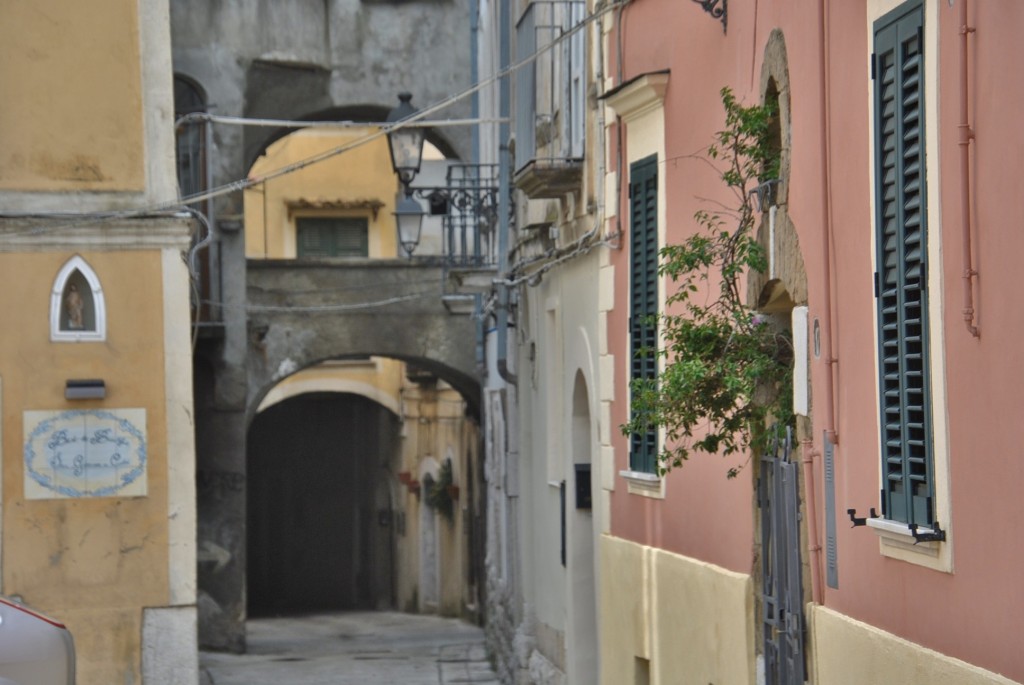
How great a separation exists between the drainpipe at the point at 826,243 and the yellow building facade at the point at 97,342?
306 inches

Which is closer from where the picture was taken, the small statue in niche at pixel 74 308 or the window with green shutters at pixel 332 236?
the small statue in niche at pixel 74 308

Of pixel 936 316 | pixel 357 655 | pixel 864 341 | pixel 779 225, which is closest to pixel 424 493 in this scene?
pixel 357 655

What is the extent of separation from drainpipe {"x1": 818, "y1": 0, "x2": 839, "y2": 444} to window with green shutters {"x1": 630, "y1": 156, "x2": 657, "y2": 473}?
343cm

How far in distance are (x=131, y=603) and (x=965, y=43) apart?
1012 cm

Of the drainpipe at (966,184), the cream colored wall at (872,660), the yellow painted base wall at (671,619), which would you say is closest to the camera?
the drainpipe at (966,184)

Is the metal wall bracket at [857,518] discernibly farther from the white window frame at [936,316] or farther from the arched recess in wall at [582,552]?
the arched recess in wall at [582,552]

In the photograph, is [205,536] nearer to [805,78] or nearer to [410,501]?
[410,501]

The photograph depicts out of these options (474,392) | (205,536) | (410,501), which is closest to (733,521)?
(205,536)

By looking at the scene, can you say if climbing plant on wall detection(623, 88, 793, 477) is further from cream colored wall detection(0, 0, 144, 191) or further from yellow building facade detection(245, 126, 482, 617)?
yellow building facade detection(245, 126, 482, 617)

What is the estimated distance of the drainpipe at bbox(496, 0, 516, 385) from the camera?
1844 cm

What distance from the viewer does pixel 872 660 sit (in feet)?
23.7

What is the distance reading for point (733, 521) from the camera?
32.7 feet

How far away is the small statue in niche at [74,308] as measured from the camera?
1491 centimetres

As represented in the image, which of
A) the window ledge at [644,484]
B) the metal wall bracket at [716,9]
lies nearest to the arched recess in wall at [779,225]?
the metal wall bracket at [716,9]
